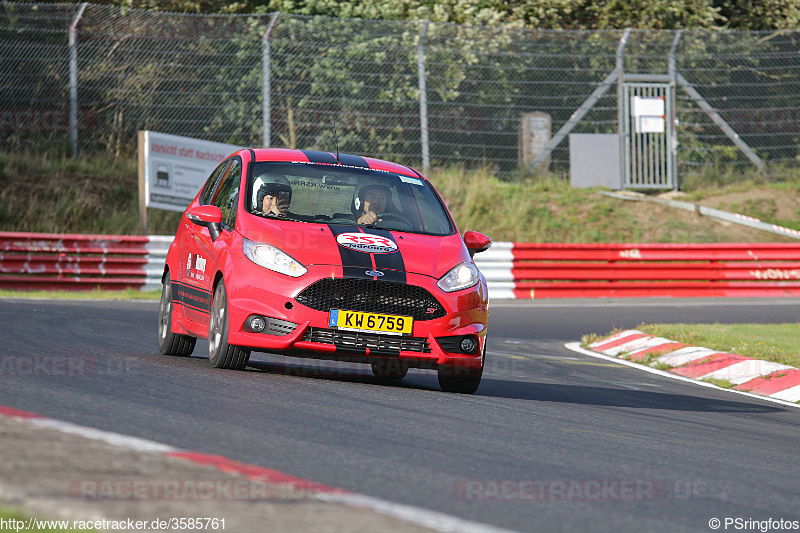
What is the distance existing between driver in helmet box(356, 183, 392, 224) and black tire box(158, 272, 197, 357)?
1.78 metres

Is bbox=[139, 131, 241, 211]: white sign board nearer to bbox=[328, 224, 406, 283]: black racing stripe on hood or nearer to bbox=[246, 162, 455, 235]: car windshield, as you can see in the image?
bbox=[246, 162, 455, 235]: car windshield

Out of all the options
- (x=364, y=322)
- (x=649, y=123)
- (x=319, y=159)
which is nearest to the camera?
(x=364, y=322)

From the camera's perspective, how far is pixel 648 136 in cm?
2597

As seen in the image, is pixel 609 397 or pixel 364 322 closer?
pixel 364 322

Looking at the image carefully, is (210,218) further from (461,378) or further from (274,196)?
(461,378)

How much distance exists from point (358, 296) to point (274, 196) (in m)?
1.39

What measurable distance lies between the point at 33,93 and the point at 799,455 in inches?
712

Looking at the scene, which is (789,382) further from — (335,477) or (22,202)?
(22,202)

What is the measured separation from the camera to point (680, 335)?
43.3 ft

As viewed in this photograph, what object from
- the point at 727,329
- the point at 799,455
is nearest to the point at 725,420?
the point at 799,455

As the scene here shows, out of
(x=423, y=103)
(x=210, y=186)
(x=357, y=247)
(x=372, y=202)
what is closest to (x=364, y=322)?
(x=357, y=247)

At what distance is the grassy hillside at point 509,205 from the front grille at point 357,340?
605 inches

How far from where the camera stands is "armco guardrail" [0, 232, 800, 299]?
1903 centimetres

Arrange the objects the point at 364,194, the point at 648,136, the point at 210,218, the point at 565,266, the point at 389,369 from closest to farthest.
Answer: the point at 210,218 → the point at 389,369 → the point at 364,194 → the point at 565,266 → the point at 648,136
